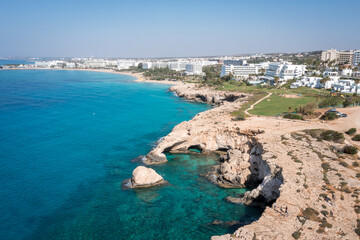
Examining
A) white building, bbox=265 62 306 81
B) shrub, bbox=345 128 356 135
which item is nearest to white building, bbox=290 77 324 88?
white building, bbox=265 62 306 81

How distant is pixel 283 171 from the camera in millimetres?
24172

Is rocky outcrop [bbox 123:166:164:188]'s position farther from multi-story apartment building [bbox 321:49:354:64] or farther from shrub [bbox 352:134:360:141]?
multi-story apartment building [bbox 321:49:354:64]

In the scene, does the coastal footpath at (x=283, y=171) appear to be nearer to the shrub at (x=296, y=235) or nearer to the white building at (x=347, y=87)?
the shrub at (x=296, y=235)

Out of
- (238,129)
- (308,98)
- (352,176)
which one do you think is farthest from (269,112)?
(352,176)

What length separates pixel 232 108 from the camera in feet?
177

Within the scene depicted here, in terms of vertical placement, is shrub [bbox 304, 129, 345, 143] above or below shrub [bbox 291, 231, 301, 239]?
above

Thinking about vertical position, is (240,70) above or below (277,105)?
above

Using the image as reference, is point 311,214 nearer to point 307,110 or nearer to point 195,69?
point 307,110

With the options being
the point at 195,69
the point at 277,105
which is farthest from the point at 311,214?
the point at 195,69

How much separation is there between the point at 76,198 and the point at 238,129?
23.3 m

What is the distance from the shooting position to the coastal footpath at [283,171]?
56.9ft

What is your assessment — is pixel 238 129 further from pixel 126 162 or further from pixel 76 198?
pixel 76 198

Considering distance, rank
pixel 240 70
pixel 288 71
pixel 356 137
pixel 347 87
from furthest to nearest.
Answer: pixel 240 70 → pixel 288 71 → pixel 347 87 → pixel 356 137

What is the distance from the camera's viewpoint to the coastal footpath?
1734cm
